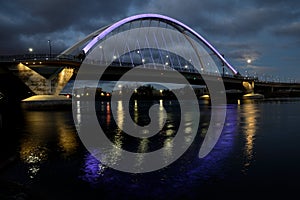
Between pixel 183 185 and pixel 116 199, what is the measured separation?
191 cm

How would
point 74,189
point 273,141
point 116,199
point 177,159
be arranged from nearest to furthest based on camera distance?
point 116,199, point 74,189, point 177,159, point 273,141

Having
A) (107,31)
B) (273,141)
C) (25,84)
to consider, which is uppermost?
(107,31)

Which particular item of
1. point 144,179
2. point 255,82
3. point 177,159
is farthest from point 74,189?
point 255,82

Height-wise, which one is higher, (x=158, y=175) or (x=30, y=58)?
(x=30, y=58)

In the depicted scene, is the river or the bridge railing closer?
the river

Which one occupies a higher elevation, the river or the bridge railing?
the bridge railing

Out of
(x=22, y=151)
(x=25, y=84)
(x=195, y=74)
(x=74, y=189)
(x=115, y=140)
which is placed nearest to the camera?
(x=74, y=189)

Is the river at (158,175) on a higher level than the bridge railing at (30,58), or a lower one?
lower

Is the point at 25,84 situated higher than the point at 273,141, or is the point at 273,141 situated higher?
the point at 25,84

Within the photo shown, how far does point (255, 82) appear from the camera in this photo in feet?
418

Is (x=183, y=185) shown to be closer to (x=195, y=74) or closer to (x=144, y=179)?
(x=144, y=179)

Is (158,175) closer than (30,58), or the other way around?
(158,175)

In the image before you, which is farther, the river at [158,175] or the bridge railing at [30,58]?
the bridge railing at [30,58]

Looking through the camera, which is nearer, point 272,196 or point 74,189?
point 272,196
